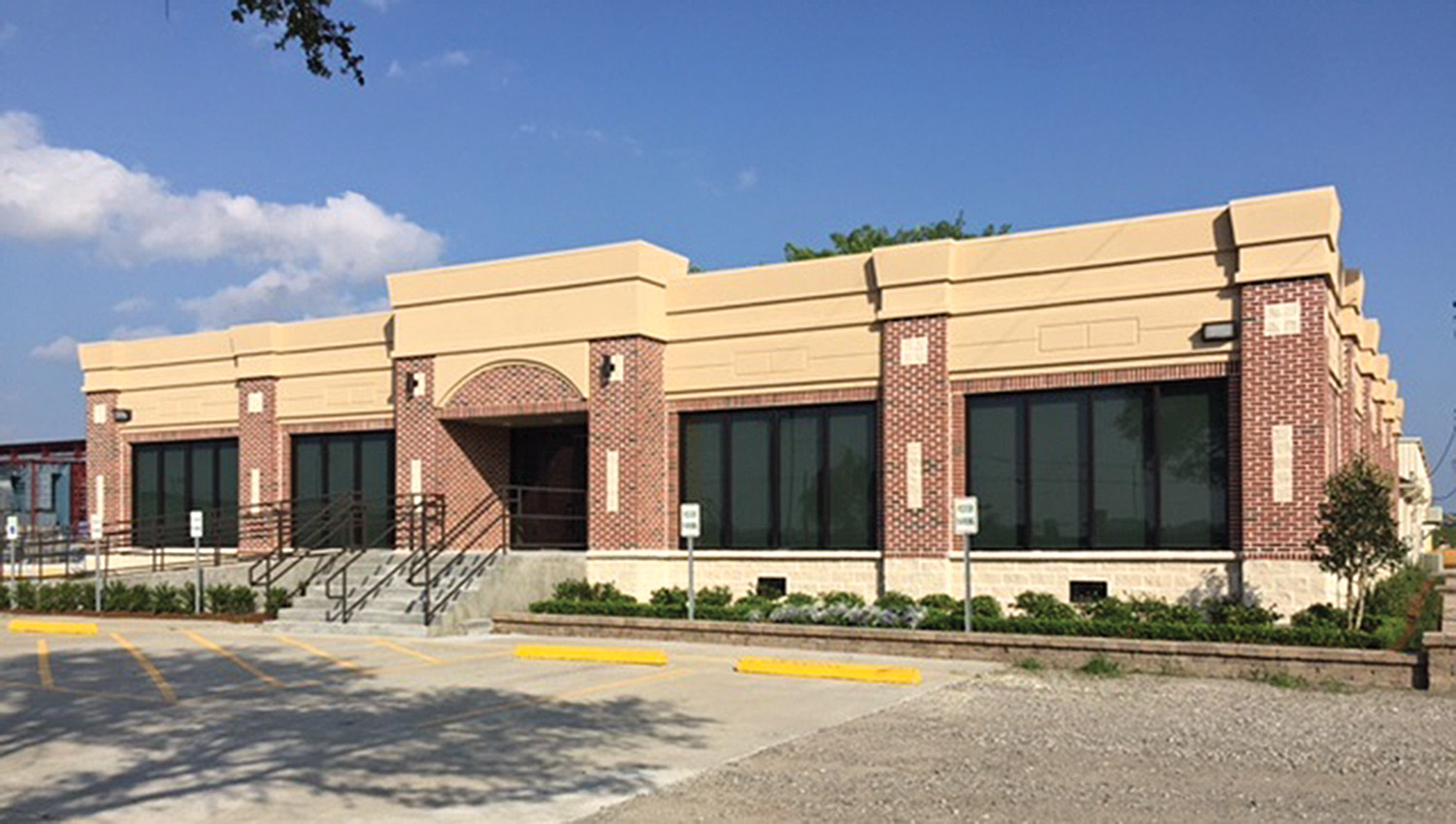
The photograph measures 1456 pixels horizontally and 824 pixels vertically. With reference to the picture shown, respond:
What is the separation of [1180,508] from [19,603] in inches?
866

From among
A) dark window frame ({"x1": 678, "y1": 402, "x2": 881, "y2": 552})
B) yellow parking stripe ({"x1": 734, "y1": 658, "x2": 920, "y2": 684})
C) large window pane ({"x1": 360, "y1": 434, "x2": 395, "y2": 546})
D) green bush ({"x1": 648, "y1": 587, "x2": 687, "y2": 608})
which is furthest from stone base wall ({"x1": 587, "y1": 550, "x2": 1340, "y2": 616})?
large window pane ({"x1": 360, "y1": 434, "x2": 395, "y2": 546})

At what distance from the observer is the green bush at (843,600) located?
20.2m

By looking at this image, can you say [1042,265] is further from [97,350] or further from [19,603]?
[97,350]

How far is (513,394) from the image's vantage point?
79.3 ft

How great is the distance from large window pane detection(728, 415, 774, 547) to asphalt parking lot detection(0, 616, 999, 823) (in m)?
4.03

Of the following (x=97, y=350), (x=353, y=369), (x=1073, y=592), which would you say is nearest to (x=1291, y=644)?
(x=1073, y=592)

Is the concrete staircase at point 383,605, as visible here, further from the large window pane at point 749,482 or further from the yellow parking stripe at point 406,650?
the large window pane at point 749,482

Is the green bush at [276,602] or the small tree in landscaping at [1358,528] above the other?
the small tree in landscaping at [1358,528]

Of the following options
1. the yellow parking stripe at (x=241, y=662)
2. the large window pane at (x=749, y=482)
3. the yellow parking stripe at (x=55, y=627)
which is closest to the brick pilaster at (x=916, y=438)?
the large window pane at (x=749, y=482)

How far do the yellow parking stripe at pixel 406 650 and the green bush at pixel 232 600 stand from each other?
4653 millimetres

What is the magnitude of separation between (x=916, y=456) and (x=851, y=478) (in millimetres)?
1532

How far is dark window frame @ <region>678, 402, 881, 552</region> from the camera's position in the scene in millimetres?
21500

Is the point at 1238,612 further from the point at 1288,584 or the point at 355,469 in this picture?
the point at 355,469

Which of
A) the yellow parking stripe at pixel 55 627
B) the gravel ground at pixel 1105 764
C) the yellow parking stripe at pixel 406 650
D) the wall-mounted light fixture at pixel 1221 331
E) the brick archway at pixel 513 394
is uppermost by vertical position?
the wall-mounted light fixture at pixel 1221 331
